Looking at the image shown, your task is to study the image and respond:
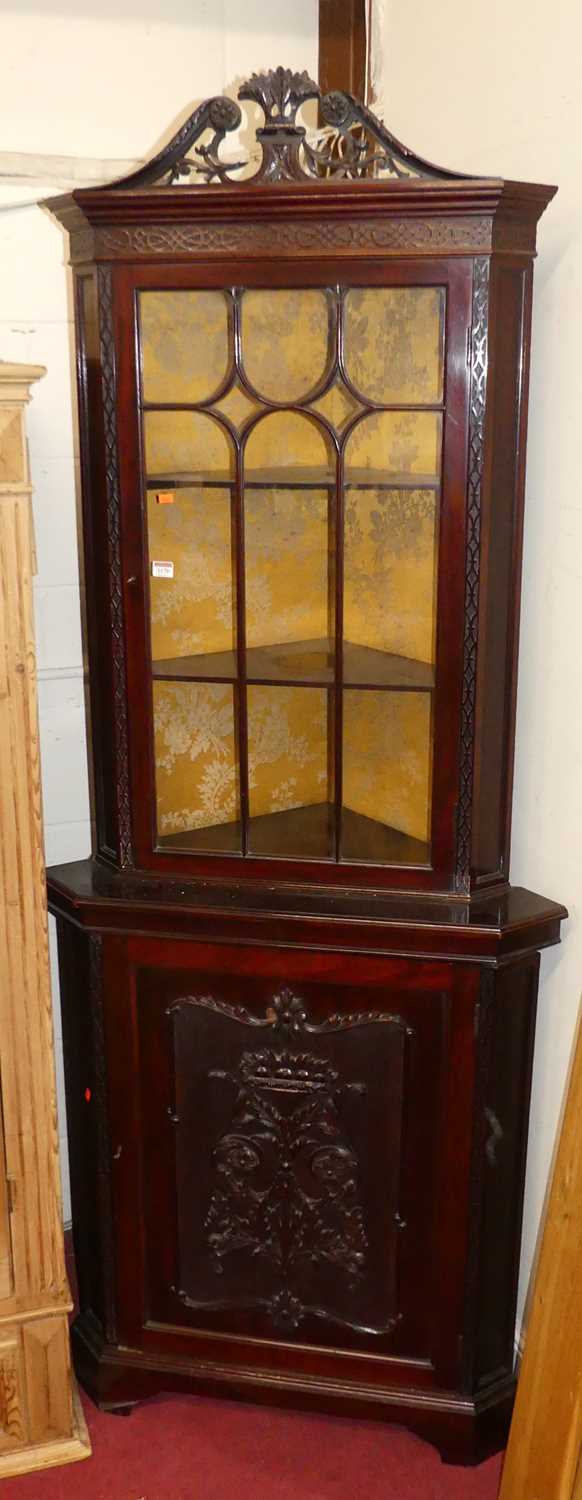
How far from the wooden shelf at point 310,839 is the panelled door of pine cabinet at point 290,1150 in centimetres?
16

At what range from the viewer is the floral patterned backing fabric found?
72.3 inches

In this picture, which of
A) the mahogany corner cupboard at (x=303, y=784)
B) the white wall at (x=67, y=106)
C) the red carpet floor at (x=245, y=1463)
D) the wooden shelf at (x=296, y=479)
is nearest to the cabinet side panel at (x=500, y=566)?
the mahogany corner cupboard at (x=303, y=784)

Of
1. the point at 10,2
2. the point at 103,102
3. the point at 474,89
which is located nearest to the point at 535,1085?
the point at 474,89

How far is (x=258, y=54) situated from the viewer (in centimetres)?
231

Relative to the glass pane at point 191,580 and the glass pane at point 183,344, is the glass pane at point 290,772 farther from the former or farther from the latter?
the glass pane at point 183,344

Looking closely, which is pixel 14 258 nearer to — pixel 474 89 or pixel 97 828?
pixel 474 89

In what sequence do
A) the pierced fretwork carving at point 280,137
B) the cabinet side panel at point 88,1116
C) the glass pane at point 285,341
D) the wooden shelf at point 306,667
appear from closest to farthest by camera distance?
the pierced fretwork carving at point 280,137 → the glass pane at point 285,341 → the wooden shelf at point 306,667 → the cabinet side panel at point 88,1116

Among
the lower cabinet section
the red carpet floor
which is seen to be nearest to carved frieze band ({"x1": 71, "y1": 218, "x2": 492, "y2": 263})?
the lower cabinet section

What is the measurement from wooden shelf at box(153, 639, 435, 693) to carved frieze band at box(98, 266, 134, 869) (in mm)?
67

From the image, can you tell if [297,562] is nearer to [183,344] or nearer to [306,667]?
[306,667]

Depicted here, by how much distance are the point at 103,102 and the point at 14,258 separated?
312 mm

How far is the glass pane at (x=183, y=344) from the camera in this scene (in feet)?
6.09

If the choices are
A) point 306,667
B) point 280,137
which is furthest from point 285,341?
point 306,667

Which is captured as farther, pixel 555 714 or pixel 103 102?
pixel 103 102
